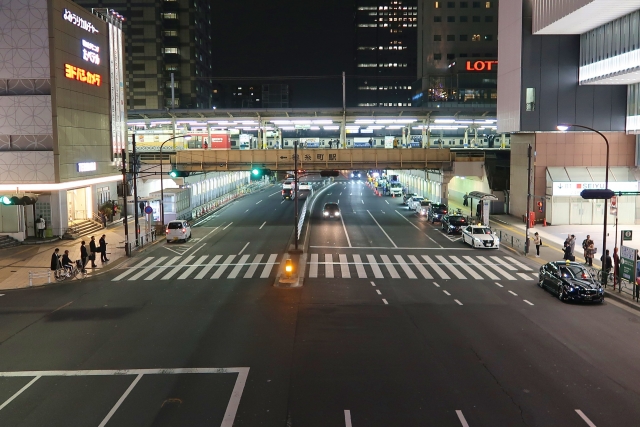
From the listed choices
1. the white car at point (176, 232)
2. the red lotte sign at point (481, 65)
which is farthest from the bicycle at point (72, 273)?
the red lotte sign at point (481, 65)

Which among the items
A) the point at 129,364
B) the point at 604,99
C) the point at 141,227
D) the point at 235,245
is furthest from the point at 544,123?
the point at 129,364

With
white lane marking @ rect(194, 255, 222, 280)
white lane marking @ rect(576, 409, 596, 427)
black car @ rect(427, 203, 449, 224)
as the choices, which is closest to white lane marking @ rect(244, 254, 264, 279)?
white lane marking @ rect(194, 255, 222, 280)

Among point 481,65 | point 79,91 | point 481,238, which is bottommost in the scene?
point 481,238

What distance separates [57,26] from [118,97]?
12916 mm

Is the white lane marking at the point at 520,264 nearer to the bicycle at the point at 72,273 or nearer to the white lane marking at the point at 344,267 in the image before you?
the white lane marking at the point at 344,267

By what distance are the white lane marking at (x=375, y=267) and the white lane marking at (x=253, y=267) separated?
6326 mm

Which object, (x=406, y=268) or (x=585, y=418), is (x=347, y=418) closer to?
(x=585, y=418)

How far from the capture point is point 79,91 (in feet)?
148

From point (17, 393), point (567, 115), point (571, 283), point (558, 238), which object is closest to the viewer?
point (17, 393)

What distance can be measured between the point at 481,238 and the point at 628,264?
14.2 m

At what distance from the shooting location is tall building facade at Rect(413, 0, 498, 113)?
446ft

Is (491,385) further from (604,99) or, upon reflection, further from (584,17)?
(604,99)

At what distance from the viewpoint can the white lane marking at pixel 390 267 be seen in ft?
95.6

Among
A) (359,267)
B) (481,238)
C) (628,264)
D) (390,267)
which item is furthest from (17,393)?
(481,238)
